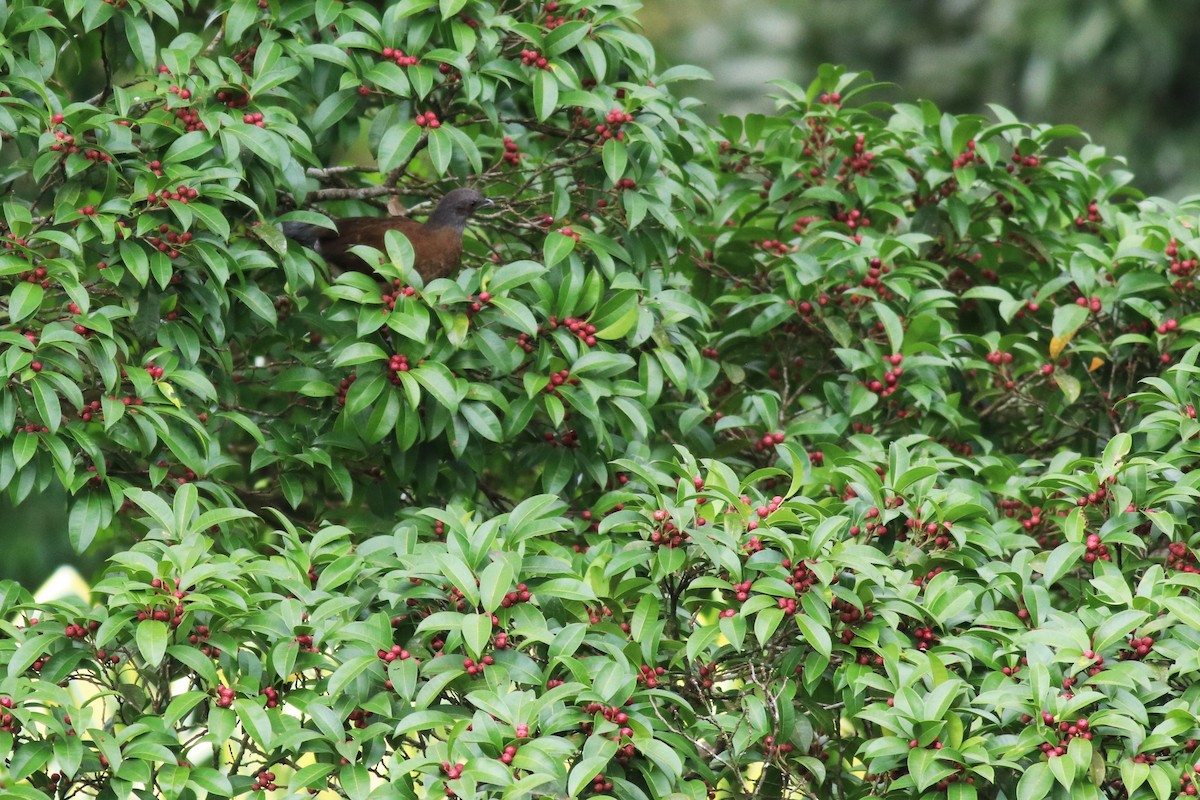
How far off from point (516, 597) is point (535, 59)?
1489 mm

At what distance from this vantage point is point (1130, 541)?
10.1 feet

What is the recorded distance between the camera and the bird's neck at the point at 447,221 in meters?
3.92

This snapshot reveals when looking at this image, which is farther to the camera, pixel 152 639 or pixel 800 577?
pixel 800 577

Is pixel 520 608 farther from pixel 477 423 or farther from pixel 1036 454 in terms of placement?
pixel 1036 454

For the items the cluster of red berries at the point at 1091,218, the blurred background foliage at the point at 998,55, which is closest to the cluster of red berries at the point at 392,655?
the cluster of red berries at the point at 1091,218

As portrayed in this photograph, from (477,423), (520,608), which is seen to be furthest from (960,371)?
(520,608)

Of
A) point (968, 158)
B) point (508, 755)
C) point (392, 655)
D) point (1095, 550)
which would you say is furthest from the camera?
point (968, 158)

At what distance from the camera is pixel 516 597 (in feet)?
9.35

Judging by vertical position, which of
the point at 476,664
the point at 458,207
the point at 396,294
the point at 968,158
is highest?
the point at 968,158

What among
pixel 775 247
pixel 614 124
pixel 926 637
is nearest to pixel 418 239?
pixel 614 124

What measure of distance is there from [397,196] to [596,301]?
3.34ft

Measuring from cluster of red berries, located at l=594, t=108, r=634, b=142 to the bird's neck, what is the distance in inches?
20.0

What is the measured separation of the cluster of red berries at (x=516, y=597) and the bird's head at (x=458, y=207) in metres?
1.39

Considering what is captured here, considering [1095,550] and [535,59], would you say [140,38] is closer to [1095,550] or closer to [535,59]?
[535,59]
